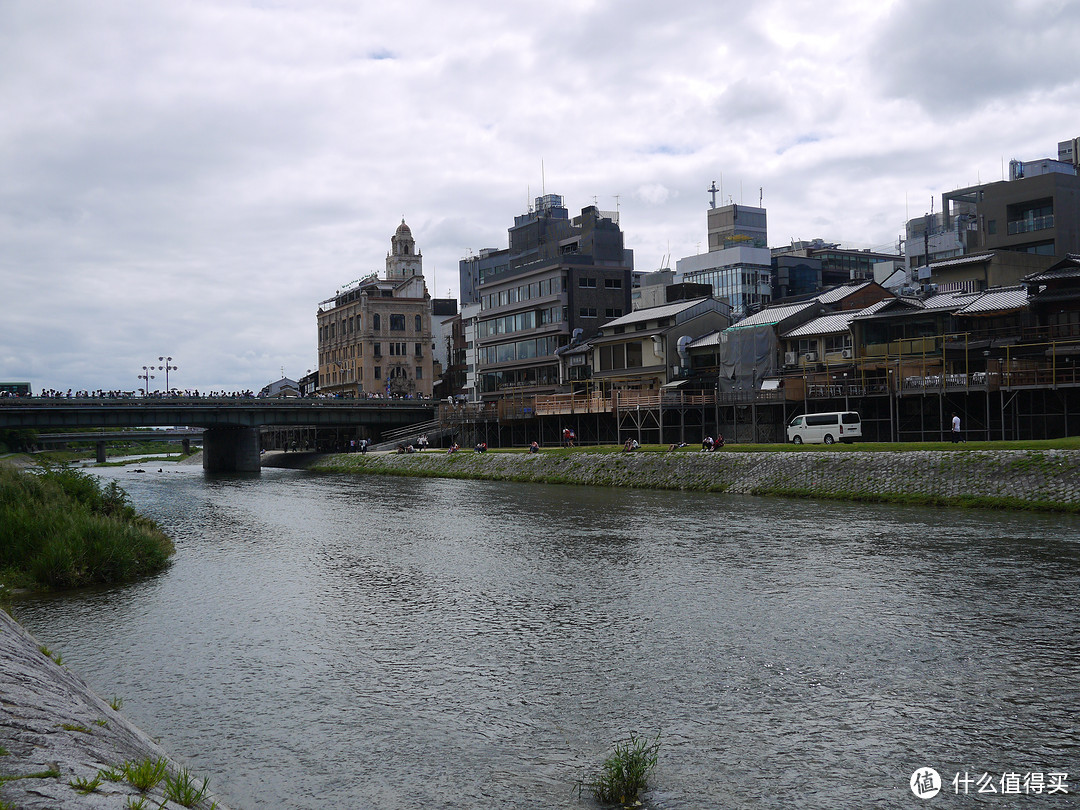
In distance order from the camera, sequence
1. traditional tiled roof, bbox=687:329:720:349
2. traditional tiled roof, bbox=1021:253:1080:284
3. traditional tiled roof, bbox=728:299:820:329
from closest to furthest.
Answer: traditional tiled roof, bbox=1021:253:1080:284, traditional tiled roof, bbox=728:299:820:329, traditional tiled roof, bbox=687:329:720:349

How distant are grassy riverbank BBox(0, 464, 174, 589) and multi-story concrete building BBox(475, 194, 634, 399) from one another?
74.0m

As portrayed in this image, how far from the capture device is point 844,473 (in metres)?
44.2

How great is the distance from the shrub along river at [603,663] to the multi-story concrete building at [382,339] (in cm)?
12139

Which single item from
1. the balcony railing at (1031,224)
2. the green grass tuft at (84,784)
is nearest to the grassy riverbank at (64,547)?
the green grass tuft at (84,784)

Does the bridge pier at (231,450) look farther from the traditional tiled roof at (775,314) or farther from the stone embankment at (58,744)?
the stone embankment at (58,744)

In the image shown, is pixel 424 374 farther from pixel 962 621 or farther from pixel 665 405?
pixel 962 621

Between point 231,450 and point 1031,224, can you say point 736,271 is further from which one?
point 231,450

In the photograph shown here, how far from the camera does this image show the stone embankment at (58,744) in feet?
23.7

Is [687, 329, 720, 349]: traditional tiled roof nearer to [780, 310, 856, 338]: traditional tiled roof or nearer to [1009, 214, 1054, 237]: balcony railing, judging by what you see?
[780, 310, 856, 338]: traditional tiled roof

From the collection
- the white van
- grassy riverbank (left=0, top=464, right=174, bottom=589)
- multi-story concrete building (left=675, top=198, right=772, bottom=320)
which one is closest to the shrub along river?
grassy riverbank (left=0, top=464, right=174, bottom=589)

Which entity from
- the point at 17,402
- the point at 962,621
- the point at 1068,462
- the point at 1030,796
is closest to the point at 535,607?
the point at 962,621

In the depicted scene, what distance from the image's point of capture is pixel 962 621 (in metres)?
17.9

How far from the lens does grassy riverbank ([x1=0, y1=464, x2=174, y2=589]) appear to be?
23.2 meters

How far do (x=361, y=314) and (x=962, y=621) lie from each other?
461 feet
